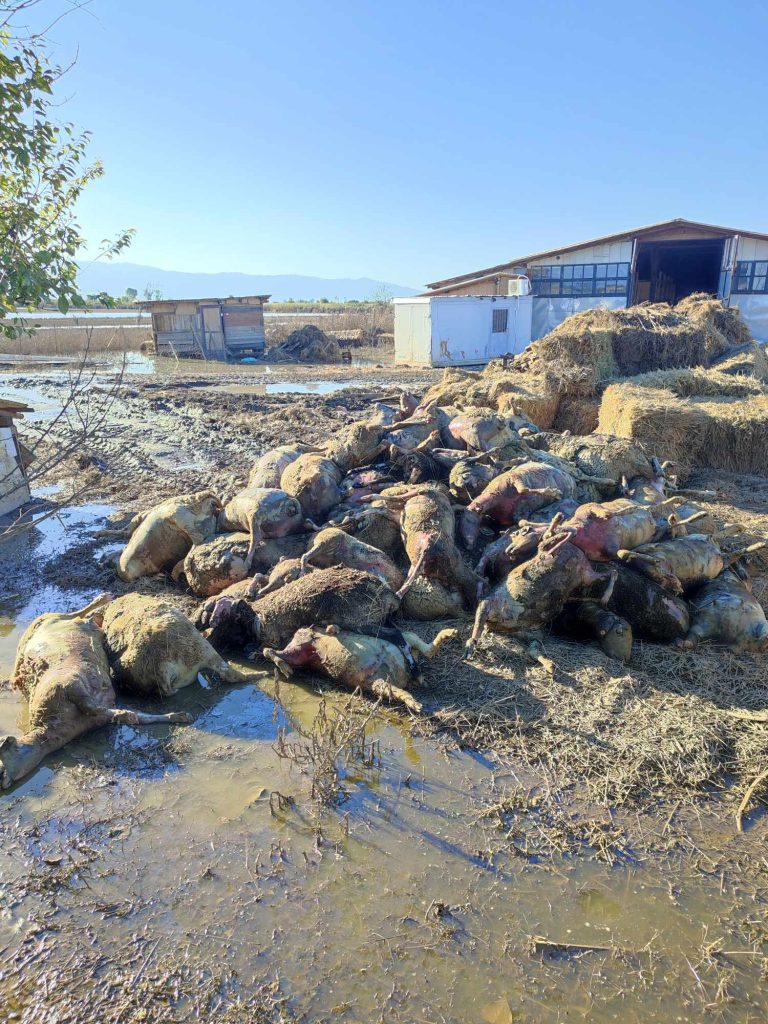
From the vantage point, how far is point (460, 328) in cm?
2561

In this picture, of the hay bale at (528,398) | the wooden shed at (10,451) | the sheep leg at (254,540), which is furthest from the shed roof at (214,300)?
the sheep leg at (254,540)

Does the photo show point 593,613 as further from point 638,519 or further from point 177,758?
point 177,758

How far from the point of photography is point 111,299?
463cm

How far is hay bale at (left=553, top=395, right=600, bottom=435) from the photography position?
11.8 meters

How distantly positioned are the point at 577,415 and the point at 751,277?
17.7m

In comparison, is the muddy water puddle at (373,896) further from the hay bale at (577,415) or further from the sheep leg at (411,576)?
the hay bale at (577,415)

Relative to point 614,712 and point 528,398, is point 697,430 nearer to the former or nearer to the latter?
point 528,398

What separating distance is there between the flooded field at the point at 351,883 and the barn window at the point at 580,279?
24798 millimetres

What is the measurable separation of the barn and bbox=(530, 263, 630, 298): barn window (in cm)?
4

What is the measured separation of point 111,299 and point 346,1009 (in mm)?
4403

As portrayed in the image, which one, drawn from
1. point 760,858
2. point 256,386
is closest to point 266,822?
point 760,858

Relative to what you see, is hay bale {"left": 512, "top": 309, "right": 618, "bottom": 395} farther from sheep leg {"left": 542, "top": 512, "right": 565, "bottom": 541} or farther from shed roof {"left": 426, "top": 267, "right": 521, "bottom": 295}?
shed roof {"left": 426, "top": 267, "right": 521, "bottom": 295}

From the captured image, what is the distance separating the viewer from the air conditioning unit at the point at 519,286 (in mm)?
26078

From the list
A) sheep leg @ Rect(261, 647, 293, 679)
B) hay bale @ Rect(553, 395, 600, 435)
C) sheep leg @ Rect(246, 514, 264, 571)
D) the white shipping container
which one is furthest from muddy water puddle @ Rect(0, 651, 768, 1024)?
the white shipping container
